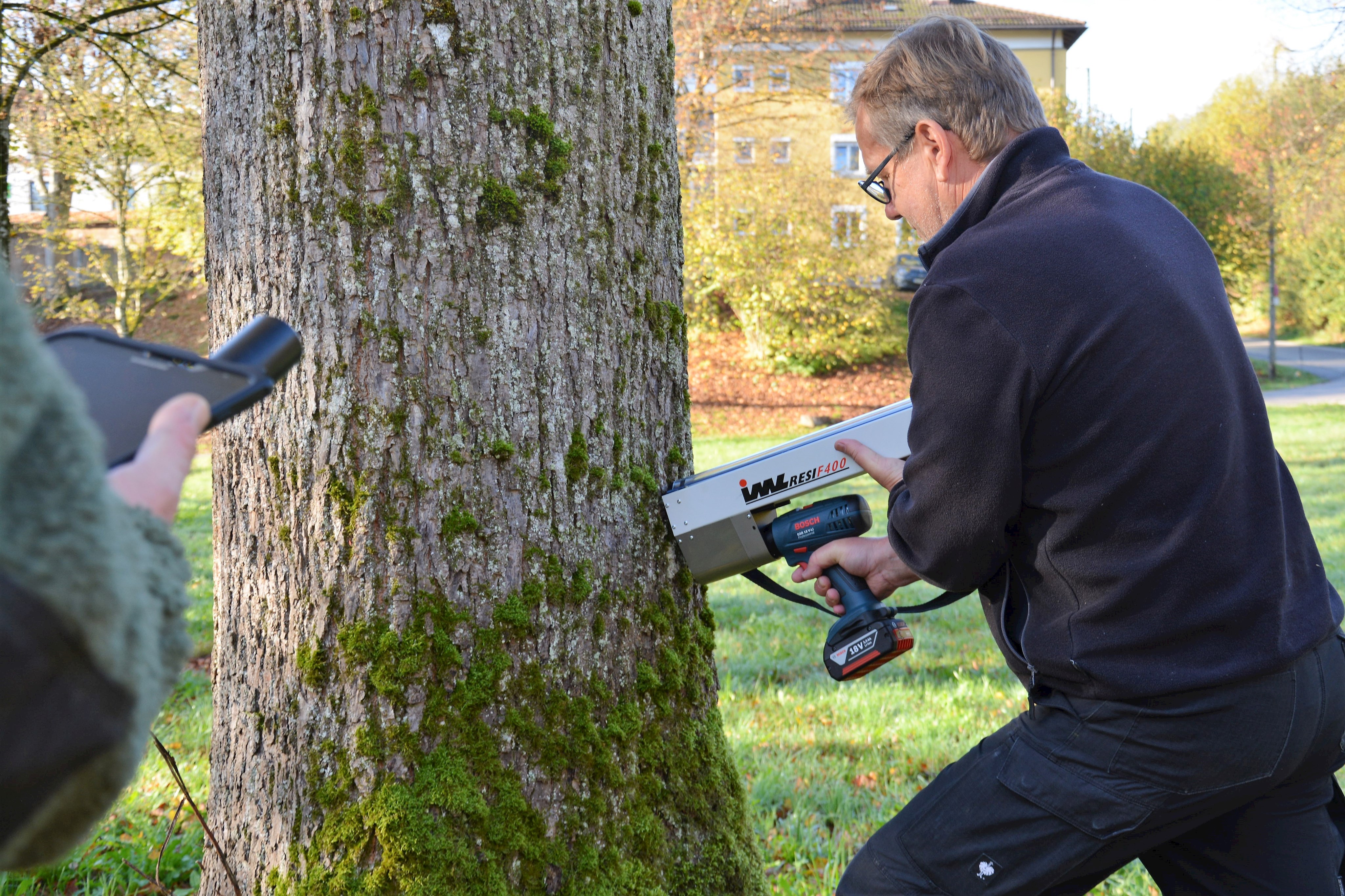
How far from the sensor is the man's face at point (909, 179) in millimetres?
2078

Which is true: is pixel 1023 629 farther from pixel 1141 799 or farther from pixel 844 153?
pixel 844 153

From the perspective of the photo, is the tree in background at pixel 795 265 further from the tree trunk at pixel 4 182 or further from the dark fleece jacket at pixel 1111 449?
the dark fleece jacket at pixel 1111 449

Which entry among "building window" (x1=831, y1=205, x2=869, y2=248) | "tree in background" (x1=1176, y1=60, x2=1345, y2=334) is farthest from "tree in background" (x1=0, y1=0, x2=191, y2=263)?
"tree in background" (x1=1176, y1=60, x2=1345, y2=334)

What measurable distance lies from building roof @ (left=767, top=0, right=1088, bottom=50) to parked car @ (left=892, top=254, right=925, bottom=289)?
5068 mm

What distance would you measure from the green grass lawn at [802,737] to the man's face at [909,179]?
6.18 ft

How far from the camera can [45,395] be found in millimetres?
679

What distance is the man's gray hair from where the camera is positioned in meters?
1.97

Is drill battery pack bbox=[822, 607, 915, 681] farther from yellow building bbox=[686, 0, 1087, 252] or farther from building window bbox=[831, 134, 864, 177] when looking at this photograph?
building window bbox=[831, 134, 864, 177]

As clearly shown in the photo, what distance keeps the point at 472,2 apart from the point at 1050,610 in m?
1.52

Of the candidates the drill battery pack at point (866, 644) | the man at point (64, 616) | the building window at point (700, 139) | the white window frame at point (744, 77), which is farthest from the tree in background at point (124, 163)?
the white window frame at point (744, 77)

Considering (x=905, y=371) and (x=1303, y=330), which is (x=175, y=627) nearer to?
(x=905, y=371)

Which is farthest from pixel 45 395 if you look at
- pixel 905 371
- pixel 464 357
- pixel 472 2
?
pixel 905 371

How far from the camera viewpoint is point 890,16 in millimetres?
31625

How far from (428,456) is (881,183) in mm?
1165
